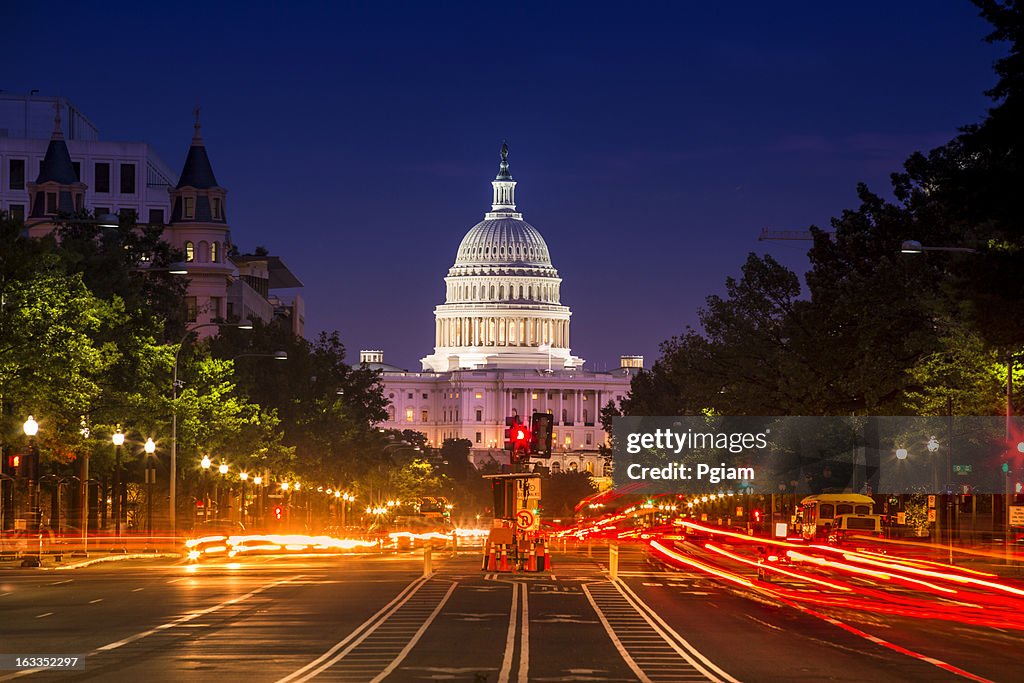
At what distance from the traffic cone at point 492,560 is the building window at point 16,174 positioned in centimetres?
11960

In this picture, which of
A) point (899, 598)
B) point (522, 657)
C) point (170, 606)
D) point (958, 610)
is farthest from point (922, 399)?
point (522, 657)

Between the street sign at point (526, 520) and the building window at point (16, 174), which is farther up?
the building window at point (16, 174)

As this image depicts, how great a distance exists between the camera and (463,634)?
3375 centimetres

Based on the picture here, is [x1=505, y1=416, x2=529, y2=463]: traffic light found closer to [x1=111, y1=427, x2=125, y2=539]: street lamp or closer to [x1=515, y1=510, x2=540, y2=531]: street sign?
[x1=515, y1=510, x2=540, y2=531]: street sign

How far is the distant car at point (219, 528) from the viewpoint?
7400 centimetres

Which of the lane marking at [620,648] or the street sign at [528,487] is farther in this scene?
the street sign at [528,487]

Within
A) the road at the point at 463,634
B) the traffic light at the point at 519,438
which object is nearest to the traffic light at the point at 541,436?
the traffic light at the point at 519,438

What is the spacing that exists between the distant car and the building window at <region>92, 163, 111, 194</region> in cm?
10198

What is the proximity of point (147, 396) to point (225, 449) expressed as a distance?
21010 mm

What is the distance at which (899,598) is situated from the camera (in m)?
46.8

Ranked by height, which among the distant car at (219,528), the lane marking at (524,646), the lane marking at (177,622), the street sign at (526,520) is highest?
the street sign at (526,520)

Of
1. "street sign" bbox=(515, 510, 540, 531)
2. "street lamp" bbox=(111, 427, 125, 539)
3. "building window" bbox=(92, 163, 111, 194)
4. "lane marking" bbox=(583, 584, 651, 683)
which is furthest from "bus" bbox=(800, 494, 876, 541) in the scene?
"building window" bbox=(92, 163, 111, 194)

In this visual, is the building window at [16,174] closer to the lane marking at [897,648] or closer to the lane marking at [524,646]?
the lane marking at [524,646]

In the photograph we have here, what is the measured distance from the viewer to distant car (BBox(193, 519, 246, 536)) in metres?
74.0
